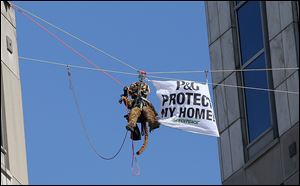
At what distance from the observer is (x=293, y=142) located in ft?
133

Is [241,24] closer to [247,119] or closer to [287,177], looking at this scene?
[247,119]

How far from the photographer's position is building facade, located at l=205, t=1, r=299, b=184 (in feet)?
135

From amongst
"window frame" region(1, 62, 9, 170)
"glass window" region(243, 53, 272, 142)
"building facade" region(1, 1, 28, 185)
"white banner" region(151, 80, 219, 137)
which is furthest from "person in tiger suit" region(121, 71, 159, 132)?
"glass window" region(243, 53, 272, 142)

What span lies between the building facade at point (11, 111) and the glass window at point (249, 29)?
21.4ft

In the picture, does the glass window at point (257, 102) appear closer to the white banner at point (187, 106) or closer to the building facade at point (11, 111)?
the white banner at point (187, 106)

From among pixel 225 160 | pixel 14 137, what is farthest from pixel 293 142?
pixel 14 137

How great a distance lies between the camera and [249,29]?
144 feet

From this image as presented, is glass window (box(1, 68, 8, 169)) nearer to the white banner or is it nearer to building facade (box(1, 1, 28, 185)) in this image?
building facade (box(1, 1, 28, 185))

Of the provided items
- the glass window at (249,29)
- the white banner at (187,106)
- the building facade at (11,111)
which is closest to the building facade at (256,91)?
the glass window at (249,29)

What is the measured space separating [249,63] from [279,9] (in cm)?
197

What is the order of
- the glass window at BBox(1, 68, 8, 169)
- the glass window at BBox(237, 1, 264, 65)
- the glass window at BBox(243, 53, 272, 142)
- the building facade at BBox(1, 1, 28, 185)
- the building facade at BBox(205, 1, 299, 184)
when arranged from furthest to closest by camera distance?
the glass window at BBox(237, 1, 264, 65) → the glass window at BBox(243, 53, 272, 142) → the building facade at BBox(205, 1, 299, 184) → the building facade at BBox(1, 1, 28, 185) → the glass window at BBox(1, 68, 8, 169)

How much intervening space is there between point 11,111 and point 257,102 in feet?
Result: 23.1

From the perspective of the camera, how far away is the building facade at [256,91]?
135ft

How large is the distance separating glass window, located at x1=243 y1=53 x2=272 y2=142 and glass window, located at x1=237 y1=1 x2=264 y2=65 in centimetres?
39
